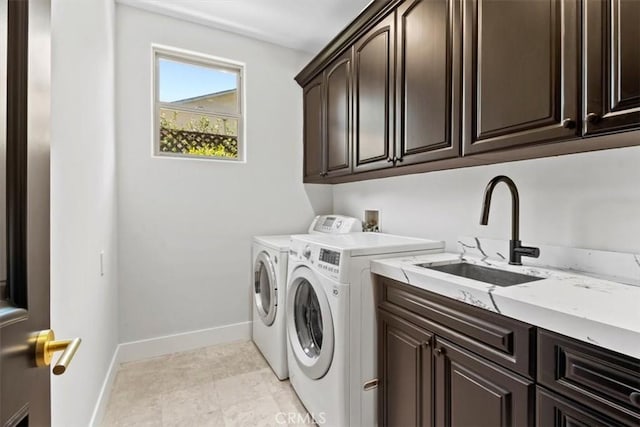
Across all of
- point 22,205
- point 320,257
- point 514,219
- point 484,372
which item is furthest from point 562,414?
point 22,205

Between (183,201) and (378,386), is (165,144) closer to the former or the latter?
(183,201)

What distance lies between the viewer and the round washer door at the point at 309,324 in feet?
4.95

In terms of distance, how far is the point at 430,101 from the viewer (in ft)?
4.96

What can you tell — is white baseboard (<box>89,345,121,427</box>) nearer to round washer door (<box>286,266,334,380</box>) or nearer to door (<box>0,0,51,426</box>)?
round washer door (<box>286,266,334,380</box>)

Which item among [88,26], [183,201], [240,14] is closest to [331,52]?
[240,14]

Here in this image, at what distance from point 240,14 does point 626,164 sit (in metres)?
2.61

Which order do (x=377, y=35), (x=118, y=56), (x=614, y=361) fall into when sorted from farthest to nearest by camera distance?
(x=118, y=56)
(x=377, y=35)
(x=614, y=361)

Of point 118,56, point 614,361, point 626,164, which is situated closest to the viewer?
point 614,361

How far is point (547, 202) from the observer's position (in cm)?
139

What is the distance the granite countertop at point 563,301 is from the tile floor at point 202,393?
122 cm

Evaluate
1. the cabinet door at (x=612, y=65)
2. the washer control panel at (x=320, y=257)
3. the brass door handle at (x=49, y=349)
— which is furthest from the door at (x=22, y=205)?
the cabinet door at (x=612, y=65)

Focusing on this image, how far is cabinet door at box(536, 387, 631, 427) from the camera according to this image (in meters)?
0.73

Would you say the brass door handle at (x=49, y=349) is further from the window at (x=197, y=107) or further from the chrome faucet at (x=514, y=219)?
the window at (x=197, y=107)

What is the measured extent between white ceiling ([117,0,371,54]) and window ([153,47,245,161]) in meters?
0.30
